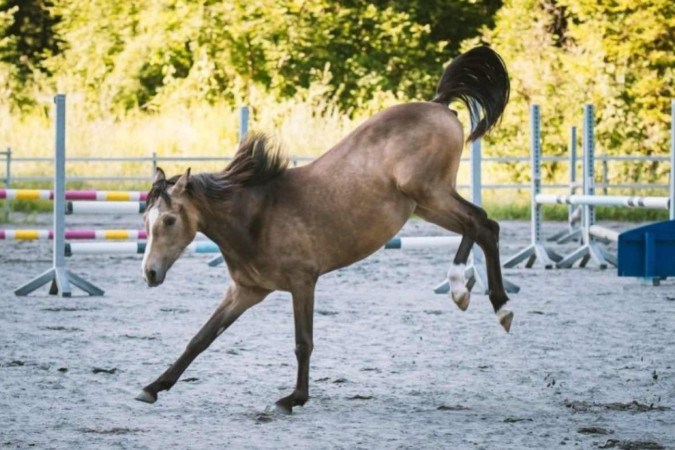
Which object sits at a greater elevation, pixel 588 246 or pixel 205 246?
pixel 205 246

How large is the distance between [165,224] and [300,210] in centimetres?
71

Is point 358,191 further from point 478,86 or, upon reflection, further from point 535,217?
point 535,217

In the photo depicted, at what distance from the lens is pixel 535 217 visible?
47.4 ft

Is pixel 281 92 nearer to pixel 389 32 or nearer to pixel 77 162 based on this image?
pixel 389 32

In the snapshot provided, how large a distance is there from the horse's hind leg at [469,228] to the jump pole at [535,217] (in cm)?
637

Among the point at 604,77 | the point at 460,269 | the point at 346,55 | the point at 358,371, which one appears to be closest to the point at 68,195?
the point at 358,371

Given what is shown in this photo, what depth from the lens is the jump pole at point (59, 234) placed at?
37.5ft

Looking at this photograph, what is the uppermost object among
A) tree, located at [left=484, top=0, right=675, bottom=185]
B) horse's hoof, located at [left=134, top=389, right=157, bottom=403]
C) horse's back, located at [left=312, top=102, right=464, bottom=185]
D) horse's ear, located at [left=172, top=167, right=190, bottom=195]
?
tree, located at [left=484, top=0, right=675, bottom=185]

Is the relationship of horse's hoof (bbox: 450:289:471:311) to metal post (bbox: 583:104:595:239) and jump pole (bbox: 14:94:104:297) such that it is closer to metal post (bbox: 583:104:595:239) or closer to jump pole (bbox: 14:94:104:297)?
jump pole (bbox: 14:94:104:297)

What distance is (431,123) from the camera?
7.07 metres

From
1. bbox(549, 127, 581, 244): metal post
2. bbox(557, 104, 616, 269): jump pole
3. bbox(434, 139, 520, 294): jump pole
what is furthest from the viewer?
bbox(549, 127, 581, 244): metal post

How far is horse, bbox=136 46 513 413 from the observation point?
6.48 m

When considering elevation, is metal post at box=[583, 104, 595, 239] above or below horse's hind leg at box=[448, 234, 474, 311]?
above

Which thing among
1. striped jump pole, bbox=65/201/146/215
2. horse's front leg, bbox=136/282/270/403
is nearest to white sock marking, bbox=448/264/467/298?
horse's front leg, bbox=136/282/270/403
